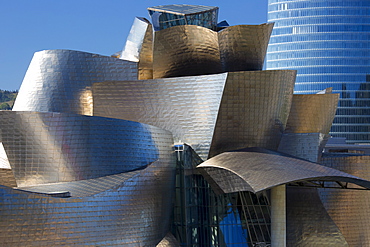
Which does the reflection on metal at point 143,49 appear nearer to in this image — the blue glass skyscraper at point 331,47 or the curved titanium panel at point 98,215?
the curved titanium panel at point 98,215

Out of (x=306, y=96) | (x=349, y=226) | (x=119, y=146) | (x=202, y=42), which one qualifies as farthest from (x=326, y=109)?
(x=119, y=146)

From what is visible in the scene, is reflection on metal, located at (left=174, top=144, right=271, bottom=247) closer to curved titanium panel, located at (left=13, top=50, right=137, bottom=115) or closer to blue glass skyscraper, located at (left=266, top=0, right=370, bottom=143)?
curved titanium panel, located at (left=13, top=50, right=137, bottom=115)

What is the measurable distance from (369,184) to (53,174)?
46.6 feet

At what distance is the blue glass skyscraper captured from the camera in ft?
396

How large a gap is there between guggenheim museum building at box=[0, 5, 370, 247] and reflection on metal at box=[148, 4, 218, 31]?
0.07 m

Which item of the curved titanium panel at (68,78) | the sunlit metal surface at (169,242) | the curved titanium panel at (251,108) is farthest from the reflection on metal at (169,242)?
the curved titanium panel at (68,78)

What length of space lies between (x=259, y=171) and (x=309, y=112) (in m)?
10.7

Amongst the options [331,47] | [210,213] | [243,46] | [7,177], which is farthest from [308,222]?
[331,47]

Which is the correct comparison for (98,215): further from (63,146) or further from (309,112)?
(309,112)

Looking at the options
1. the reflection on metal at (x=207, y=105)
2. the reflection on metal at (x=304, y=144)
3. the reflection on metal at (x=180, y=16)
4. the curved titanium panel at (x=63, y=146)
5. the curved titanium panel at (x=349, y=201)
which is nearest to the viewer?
the curved titanium panel at (x=63, y=146)

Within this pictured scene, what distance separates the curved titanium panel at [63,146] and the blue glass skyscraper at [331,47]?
315ft

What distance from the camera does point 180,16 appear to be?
107 feet

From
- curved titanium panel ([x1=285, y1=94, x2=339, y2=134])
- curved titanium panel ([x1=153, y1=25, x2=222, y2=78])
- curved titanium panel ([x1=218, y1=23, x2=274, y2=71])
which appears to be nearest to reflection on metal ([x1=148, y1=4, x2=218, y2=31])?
curved titanium panel ([x1=153, y1=25, x2=222, y2=78])

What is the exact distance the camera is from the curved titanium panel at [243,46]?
3228 centimetres
